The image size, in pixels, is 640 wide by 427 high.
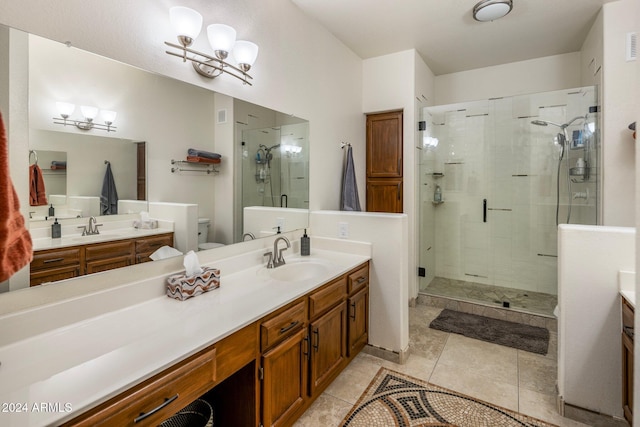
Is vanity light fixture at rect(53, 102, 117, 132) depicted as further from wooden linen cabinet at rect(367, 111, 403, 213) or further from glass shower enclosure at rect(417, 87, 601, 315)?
glass shower enclosure at rect(417, 87, 601, 315)

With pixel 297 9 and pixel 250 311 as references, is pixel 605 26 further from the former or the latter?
pixel 250 311

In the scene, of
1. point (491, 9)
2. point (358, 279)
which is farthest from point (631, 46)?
point (358, 279)

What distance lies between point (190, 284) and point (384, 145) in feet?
8.77

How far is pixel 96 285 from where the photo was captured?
1.30 meters

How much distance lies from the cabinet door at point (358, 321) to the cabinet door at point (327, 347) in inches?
3.5

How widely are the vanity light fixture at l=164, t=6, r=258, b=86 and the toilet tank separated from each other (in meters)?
0.81

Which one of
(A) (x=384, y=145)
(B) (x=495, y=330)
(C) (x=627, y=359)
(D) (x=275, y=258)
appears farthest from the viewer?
(A) (x=384, y=145)

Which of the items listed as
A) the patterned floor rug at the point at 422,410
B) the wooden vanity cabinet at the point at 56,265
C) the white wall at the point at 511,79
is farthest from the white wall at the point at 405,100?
the wooden vanity cabinet at the point at 56,265

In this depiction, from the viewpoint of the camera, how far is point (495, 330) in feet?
9.61

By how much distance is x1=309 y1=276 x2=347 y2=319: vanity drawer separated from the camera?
67.9 inches

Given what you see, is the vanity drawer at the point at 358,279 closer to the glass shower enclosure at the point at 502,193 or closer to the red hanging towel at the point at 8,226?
the glass shower enclosure at the point at 502,193


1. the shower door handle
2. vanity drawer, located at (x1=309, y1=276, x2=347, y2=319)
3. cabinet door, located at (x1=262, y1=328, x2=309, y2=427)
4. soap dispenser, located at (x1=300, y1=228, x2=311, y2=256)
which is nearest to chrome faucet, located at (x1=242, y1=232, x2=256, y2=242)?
soap dispenser, located at (x1=300, y1=228, x2=311, y2=256)

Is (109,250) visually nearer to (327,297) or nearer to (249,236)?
(249,236)

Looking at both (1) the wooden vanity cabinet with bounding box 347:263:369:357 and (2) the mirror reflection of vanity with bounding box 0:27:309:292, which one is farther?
(1) the wooden vanity cabinet with bounding box 347:263:369:357
